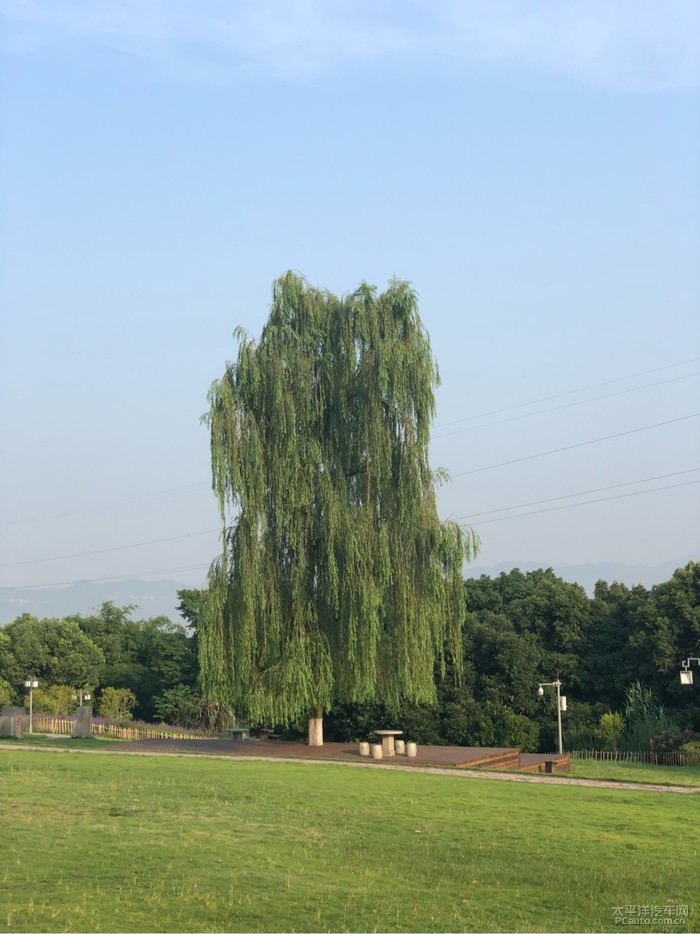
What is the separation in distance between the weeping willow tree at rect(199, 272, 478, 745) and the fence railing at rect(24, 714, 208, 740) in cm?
1011

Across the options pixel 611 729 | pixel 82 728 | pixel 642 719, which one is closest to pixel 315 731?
pixel 82 728

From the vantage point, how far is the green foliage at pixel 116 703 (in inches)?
1930

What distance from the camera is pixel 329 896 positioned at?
10.4m

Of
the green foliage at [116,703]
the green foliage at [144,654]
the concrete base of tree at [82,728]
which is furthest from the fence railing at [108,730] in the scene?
the green foliage at [144,654]

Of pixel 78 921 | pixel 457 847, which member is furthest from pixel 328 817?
pixel 78 921

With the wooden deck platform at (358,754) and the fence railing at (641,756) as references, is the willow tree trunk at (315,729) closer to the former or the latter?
the wooden deck platform at (358,754)

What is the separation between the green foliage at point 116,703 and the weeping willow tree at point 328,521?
21.6 metres

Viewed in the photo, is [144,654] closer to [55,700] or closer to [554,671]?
[55,700]

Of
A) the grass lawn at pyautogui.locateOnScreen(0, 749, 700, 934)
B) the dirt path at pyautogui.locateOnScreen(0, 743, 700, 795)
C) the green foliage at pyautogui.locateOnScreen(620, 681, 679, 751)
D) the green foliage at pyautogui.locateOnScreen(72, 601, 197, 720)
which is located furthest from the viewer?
the green foliage at pyautogui.locateOnScreen(72, 601, 197, 720)

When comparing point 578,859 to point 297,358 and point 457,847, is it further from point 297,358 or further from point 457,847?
point 297,358

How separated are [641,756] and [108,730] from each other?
18.7 metres

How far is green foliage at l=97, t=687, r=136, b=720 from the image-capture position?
49022mm

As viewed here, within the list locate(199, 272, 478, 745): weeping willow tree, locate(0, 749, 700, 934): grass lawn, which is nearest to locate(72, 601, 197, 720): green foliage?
locate(199, 272, 478, 745): weeping willow tree

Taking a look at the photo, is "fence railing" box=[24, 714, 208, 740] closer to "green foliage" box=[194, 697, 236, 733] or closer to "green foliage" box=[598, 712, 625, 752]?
"green foliage" box=[194, 697, 236, 733]
